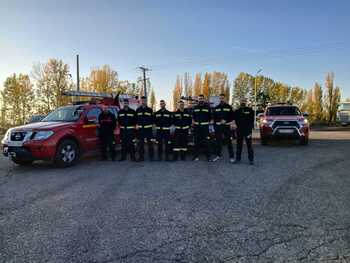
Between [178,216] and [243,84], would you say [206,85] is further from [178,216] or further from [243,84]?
[178,216]

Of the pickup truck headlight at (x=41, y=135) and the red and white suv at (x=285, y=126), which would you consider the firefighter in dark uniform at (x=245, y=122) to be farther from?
the pickup truck headlight at (x=41, y=135)

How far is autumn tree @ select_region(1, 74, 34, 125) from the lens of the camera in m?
35.6

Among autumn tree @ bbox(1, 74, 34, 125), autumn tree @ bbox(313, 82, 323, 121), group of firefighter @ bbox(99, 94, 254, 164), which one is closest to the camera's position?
group of firefighter @ bbox(99, 94, 254, 164)

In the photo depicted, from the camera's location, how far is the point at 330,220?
150 inches

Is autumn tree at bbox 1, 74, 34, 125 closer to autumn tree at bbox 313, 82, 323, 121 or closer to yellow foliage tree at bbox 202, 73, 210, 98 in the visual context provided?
yellow foliage tree at bbox 202, 73, 210, 98

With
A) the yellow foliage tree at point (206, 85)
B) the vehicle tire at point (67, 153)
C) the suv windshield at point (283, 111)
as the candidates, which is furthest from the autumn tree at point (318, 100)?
the vehicle tire at point (67, 153)

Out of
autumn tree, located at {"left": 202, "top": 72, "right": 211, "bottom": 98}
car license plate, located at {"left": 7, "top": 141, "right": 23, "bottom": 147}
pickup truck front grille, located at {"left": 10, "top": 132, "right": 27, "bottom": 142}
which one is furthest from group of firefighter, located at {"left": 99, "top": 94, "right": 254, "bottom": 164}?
autumn tree, located at {"left": 202, "top": 72, "right": 211, "bottom": 98}

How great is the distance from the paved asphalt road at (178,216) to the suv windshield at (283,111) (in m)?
5.80

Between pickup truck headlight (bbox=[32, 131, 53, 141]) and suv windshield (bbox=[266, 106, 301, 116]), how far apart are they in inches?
372

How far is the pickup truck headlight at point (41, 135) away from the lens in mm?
7578

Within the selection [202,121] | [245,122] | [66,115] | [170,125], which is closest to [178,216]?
[245,122]

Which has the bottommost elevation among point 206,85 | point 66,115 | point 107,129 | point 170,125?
point 107,129

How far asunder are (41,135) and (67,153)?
929 mm

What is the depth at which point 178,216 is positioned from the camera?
13.4 ft
